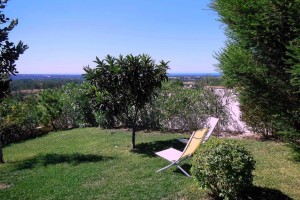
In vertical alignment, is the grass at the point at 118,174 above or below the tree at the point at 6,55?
below

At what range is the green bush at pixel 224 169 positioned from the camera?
4941mm

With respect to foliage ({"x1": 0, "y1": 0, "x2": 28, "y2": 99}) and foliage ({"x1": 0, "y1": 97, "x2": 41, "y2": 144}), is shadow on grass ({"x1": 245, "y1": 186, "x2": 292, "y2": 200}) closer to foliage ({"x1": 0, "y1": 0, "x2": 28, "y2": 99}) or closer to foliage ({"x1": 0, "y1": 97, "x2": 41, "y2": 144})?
foliage ({"x1": 0, "y1": 0, "x2": 28, "y2": 99})

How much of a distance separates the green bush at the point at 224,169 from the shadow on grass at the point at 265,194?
1.38ft

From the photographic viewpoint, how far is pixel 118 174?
734cm

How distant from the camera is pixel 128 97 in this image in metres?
10.5

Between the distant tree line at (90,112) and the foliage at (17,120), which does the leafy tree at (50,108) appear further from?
the foliage at (17,120)

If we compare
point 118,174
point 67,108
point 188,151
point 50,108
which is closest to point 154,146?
point 118,174

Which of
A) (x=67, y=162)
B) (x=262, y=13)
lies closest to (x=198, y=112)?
(x=67, y=162)

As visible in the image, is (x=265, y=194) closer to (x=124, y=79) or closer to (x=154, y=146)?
(x=154, y=146)

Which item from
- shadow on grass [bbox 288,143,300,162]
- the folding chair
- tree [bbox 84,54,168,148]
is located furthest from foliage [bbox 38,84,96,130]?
shadow on grass [bbox 288,143,300,162]

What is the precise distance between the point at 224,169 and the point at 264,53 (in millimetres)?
3096

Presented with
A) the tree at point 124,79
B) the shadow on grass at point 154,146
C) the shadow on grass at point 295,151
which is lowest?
the shadow on grass at point 154,146

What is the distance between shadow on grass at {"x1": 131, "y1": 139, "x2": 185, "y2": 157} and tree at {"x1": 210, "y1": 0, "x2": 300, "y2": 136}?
3281 millimetres

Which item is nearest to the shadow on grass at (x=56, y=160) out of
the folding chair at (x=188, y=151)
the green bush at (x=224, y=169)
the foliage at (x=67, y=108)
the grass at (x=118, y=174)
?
the grass at (x=118, y=174)
